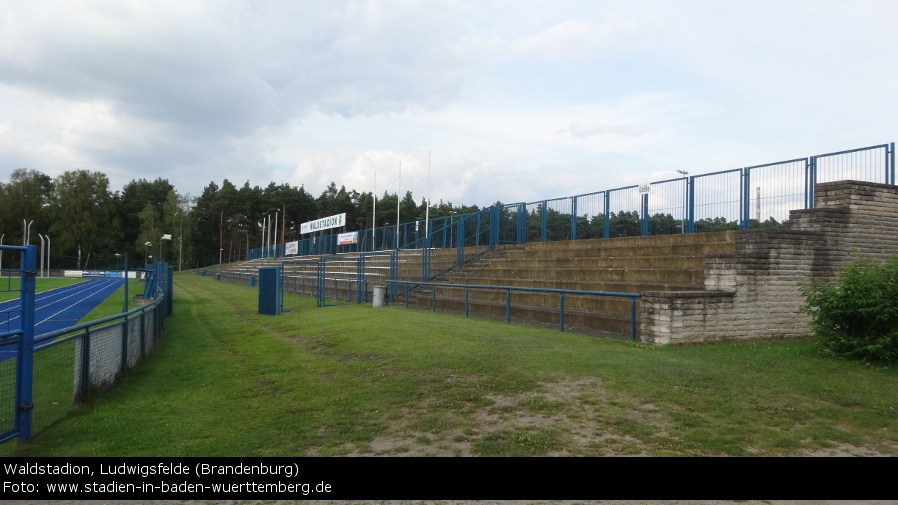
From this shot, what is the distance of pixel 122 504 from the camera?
4.46m

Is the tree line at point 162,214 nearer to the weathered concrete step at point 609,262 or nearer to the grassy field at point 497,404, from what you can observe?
the weathered concrete step at point 609,262

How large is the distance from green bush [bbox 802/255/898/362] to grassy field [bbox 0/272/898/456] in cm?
A: 38

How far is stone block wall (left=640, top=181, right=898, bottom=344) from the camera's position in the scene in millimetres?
10648

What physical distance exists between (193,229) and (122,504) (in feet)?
326

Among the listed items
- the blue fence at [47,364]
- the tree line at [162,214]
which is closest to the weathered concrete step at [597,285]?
the blue fence at [47,364]

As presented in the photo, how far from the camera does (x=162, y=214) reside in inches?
4001

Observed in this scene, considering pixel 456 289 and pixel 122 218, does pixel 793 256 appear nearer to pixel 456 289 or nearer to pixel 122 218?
Answer: pixel 456 289

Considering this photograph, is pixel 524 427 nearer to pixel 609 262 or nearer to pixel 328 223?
pixel 609 262

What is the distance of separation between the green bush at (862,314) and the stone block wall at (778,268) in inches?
49.8

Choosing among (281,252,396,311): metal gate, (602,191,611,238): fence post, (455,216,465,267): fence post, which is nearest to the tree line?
(281,252,396,311): metal gate

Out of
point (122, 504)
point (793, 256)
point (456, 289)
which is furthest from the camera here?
point (456, 289)

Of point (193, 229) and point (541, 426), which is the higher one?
point (193, 229)

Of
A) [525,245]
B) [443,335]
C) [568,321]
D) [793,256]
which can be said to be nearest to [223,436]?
[443,335]

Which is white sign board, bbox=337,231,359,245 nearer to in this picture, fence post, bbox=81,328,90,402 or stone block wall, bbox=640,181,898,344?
stone block wall, bbox=640,181,898,344
